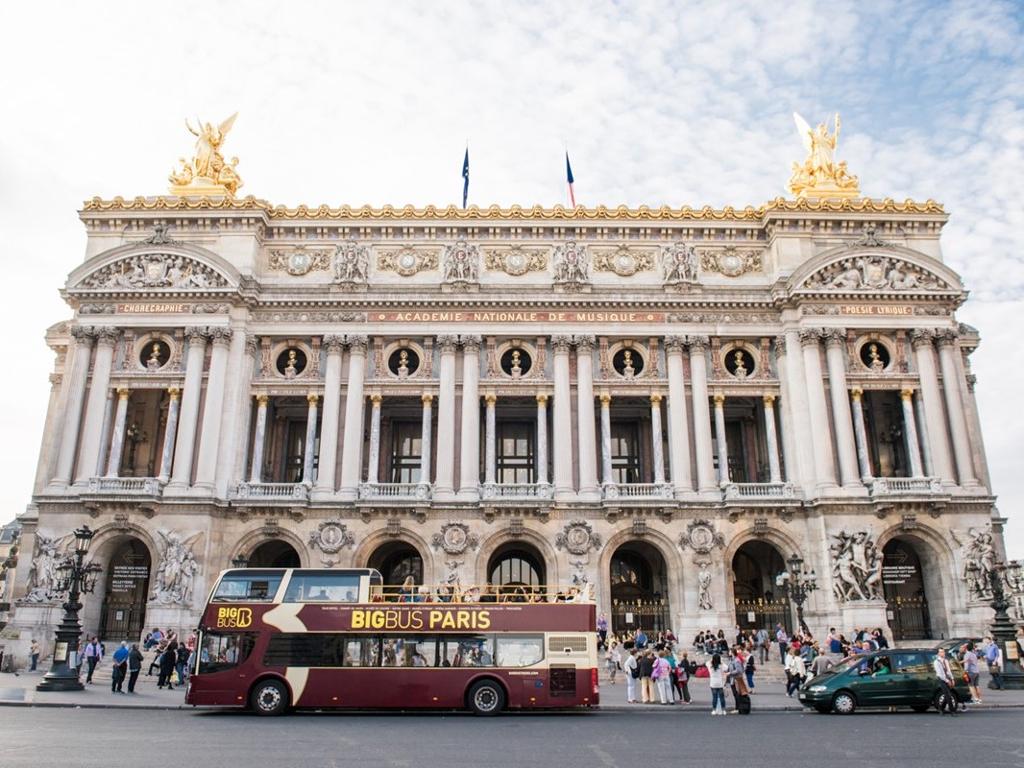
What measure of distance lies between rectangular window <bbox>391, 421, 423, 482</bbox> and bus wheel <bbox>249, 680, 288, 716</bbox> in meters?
23.9

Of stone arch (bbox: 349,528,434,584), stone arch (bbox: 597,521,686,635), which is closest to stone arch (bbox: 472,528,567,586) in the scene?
stone arch (bbox: 349,528,434,584)

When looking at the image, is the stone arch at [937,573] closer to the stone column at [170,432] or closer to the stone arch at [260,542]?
the stone arch at [260,542]

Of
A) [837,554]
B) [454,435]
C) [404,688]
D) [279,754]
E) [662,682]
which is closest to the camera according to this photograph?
[279,754]

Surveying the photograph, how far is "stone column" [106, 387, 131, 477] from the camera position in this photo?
4116 centimetres

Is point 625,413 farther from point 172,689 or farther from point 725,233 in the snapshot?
point 172,689

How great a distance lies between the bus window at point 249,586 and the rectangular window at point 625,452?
25.9m

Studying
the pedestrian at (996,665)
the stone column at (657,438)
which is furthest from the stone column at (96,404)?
the pedestrian at (996,665)

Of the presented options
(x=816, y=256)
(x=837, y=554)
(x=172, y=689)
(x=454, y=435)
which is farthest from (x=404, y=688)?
(x=816, y=256)

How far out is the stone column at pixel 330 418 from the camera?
4131 cm

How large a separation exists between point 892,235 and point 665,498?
1902cm

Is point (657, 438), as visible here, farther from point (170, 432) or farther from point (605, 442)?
point (170, 432)

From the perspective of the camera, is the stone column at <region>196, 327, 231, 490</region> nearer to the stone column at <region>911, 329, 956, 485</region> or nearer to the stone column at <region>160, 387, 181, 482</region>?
the stone column at <region>160, 387, 181, 482</region>

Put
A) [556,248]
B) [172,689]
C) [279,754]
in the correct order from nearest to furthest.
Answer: [279,754], [172,689], [556,248]

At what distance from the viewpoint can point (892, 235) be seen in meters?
44.6
